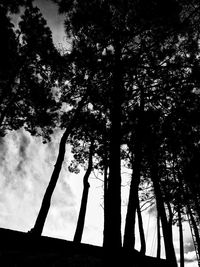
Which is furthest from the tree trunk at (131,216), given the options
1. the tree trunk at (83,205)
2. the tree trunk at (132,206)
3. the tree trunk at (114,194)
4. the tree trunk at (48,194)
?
the tree trunk at (83,205)

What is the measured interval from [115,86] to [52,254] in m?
6.60

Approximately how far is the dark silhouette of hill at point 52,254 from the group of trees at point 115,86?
134 centimetres

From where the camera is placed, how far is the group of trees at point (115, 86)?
405 inches

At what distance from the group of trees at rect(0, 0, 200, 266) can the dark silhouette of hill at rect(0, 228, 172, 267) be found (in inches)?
52.9

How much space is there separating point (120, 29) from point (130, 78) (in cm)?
232

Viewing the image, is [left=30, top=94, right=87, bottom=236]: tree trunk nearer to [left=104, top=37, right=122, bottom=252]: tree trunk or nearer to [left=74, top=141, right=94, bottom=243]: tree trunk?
[left=74, top=141, right=94, bottom=243]: tree trunk

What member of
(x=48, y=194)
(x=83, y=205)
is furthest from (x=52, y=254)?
(x=83, y=205)

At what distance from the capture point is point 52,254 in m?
7.68

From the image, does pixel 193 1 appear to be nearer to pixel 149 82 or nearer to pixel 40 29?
pixel 149 82

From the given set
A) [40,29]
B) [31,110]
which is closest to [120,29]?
[40,29]

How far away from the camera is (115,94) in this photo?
9.45 m

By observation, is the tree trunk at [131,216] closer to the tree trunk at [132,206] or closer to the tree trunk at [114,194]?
the tree trunk at [132,206]

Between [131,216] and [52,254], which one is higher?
[131,216]

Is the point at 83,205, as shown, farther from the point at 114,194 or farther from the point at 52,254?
the point at 114,194
